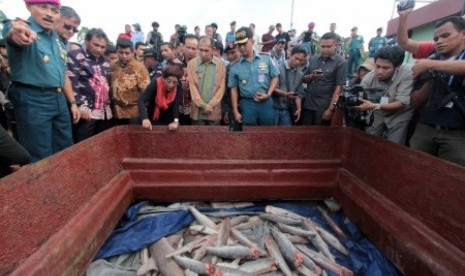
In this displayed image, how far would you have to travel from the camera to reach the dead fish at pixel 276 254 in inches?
75.8

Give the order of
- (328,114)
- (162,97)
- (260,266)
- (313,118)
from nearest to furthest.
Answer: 1. (260,266)
2. (162,97)
3. (328,114)
4. (313,118)

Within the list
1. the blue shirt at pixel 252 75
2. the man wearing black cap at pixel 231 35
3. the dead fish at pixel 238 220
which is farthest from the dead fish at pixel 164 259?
the man wearing black cap at pixel 231 35

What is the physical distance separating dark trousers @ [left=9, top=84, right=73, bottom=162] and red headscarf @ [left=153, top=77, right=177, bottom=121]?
94cm

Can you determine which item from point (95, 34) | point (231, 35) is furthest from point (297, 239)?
point (231, 35)

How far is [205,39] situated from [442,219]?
3389mm

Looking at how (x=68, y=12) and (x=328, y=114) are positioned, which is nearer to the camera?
(x=68, y=12)

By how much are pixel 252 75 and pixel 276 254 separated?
2.62 metres

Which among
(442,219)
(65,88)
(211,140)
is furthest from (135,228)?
(442,219)

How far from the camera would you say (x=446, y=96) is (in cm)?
230

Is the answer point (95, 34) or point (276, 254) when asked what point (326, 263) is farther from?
point (95, 34)

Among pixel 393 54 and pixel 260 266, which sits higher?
pixel 393 54

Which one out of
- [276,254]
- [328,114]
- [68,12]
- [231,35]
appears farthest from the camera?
[231,35]

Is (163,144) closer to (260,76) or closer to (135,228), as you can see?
(135,228)

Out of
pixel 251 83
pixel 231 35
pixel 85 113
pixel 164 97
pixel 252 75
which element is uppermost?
pixel 231 35
